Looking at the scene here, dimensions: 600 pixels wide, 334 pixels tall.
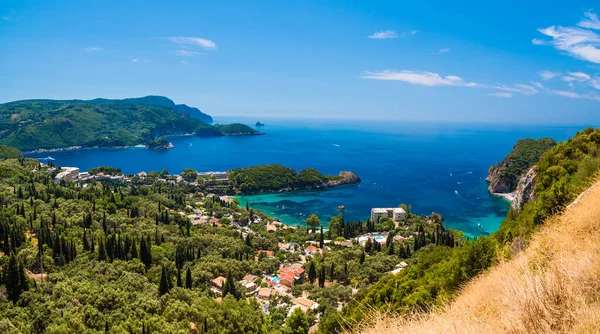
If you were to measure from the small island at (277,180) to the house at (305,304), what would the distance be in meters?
39.9

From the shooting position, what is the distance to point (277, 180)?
202ft

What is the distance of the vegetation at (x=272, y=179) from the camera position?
59938mm

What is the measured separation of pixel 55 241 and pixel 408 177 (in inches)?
2408

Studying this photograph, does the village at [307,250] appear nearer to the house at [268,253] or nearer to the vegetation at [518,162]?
the house at [268,253]

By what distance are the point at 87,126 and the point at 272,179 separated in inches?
4094

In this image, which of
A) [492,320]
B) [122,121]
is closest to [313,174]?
[492,320]

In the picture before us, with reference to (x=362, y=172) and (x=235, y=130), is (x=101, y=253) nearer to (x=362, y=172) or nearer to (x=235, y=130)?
(x=362, y=172)

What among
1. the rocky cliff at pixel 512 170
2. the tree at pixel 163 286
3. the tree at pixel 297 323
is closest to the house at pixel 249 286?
the tree at pixel 163 286

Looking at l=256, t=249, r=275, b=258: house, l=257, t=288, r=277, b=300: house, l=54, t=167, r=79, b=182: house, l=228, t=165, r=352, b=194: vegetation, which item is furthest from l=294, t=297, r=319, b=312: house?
l=54, t=167, r=79, b=182: house

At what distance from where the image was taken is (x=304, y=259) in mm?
28453

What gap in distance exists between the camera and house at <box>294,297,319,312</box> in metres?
18.7

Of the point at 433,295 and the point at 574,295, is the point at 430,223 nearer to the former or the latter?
the point at 433,295

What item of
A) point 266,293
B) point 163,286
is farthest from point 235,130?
point 163,286

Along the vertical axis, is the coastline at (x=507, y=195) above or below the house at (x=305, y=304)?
above
